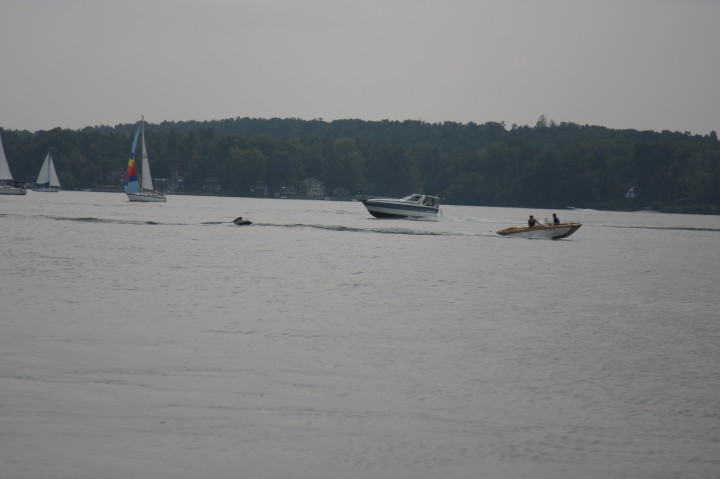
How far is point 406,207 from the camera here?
92562 mm

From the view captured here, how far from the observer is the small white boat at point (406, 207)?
92.5 m

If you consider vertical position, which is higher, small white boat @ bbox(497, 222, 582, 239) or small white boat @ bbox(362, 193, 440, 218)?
small white boat @ bbox(362, 193, 440, 218)

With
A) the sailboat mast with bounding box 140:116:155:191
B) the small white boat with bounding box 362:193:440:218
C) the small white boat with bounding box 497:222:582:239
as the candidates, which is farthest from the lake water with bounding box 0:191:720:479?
the sailboat mast with bounding box 140:116:155:191

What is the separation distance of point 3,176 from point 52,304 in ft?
378

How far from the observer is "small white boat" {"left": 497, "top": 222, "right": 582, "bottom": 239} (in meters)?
69.2

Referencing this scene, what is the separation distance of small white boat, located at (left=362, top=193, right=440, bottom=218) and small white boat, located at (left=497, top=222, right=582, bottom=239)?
854 inches

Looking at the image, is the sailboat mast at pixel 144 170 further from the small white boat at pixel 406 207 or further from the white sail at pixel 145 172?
the small white boat at pixel 406 207

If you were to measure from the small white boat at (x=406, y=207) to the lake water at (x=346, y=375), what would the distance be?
178ft

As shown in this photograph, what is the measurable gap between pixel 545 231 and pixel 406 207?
24581 mm

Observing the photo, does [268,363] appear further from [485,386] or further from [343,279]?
[343,279]

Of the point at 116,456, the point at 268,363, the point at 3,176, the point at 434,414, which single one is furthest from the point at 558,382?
the point at 3,176

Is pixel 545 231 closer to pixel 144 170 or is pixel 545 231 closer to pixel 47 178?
pixel 144 170

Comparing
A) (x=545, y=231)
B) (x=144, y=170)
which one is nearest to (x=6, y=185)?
(x=144, y=170)

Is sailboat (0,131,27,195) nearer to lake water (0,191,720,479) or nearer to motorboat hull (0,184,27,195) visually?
motorboat hull (0,184,27,195)
